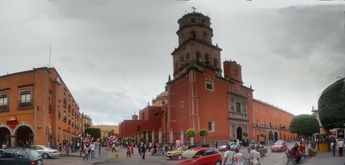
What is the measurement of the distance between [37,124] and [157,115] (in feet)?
89.5

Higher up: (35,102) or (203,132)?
(35,102)

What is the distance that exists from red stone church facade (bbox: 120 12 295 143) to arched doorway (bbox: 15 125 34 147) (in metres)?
18.8

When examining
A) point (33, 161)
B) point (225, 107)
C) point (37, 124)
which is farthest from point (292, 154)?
point (225, 107)

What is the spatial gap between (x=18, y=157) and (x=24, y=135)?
61.3ft

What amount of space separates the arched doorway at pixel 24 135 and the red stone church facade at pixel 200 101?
18753mm

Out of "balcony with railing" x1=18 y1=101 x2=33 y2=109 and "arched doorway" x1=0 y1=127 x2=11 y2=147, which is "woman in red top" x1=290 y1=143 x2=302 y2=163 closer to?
"balcony with railing" x1=18 y1=101 x2=33 y2=109

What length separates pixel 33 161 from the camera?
18.2 metres

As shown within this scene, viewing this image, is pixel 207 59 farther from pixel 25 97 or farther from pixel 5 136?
pixel 5 136

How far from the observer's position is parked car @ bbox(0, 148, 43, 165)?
18062mm

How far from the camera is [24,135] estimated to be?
35594 mm

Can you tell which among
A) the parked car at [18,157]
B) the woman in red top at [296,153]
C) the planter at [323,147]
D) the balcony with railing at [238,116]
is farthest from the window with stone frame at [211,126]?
the parked car at [18,157]

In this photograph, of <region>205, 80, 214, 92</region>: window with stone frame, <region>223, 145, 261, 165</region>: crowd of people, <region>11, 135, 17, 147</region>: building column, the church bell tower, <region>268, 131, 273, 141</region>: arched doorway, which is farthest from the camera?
<region>268, 131, 273, 141</region>: arched doorway

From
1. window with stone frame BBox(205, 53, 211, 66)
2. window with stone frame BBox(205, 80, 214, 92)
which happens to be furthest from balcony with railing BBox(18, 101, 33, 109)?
window with stone frame BBox(205, 53, 211, 66)

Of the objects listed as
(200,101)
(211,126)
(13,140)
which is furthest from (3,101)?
(211,126)
